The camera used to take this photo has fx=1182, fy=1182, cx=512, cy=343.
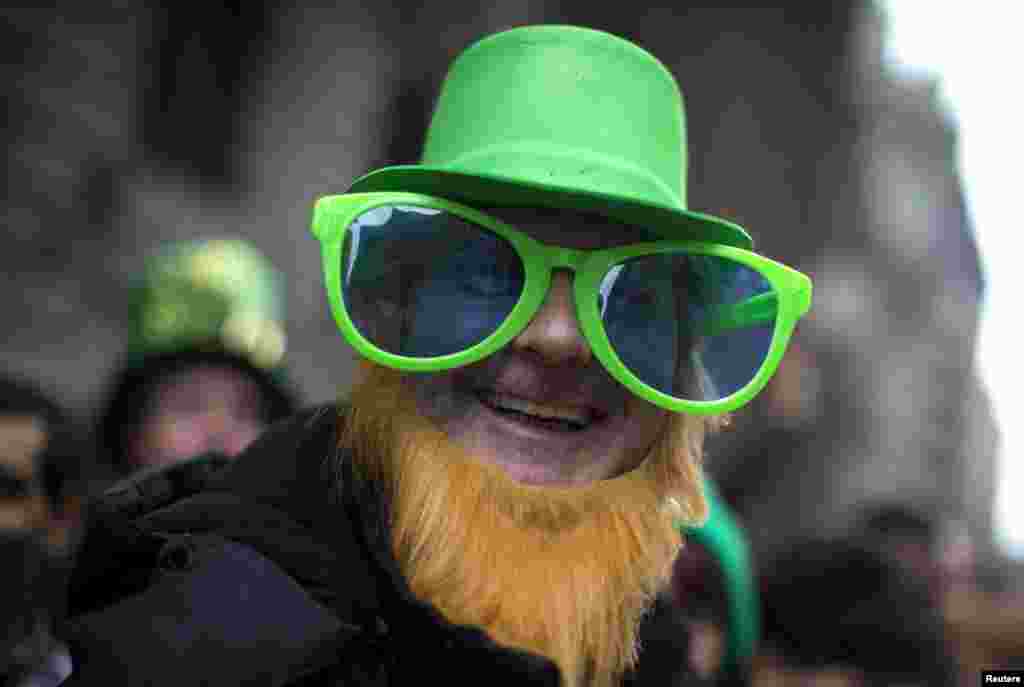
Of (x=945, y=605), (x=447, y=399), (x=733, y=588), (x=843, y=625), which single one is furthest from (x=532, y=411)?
(x=945, y=605)

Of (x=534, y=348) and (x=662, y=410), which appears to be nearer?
(x=534, y=348)

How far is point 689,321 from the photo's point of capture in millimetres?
1530

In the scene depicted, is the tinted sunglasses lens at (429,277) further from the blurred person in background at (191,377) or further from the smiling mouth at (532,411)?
the blurred person in background at (191,377)

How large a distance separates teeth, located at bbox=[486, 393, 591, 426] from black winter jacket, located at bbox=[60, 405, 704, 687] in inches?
7.3

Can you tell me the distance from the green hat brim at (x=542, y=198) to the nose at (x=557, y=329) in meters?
0.09

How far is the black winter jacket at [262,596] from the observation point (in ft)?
3.76

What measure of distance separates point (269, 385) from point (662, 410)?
168 centimetres

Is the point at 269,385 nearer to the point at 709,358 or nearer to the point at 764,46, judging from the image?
the point at 709,358

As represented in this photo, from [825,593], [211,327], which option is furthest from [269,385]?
[825,593]

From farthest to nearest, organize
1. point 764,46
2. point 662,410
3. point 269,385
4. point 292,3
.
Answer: point 764,46
point 292,3
point 269,385
point 662,410

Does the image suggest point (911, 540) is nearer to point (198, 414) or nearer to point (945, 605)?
point (945, 605)

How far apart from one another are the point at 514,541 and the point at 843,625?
1529 mm

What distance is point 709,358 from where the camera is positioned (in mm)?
1554

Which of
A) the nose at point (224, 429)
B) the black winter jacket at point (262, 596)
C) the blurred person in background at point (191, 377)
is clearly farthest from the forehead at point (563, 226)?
the nose at point (224, 429)
